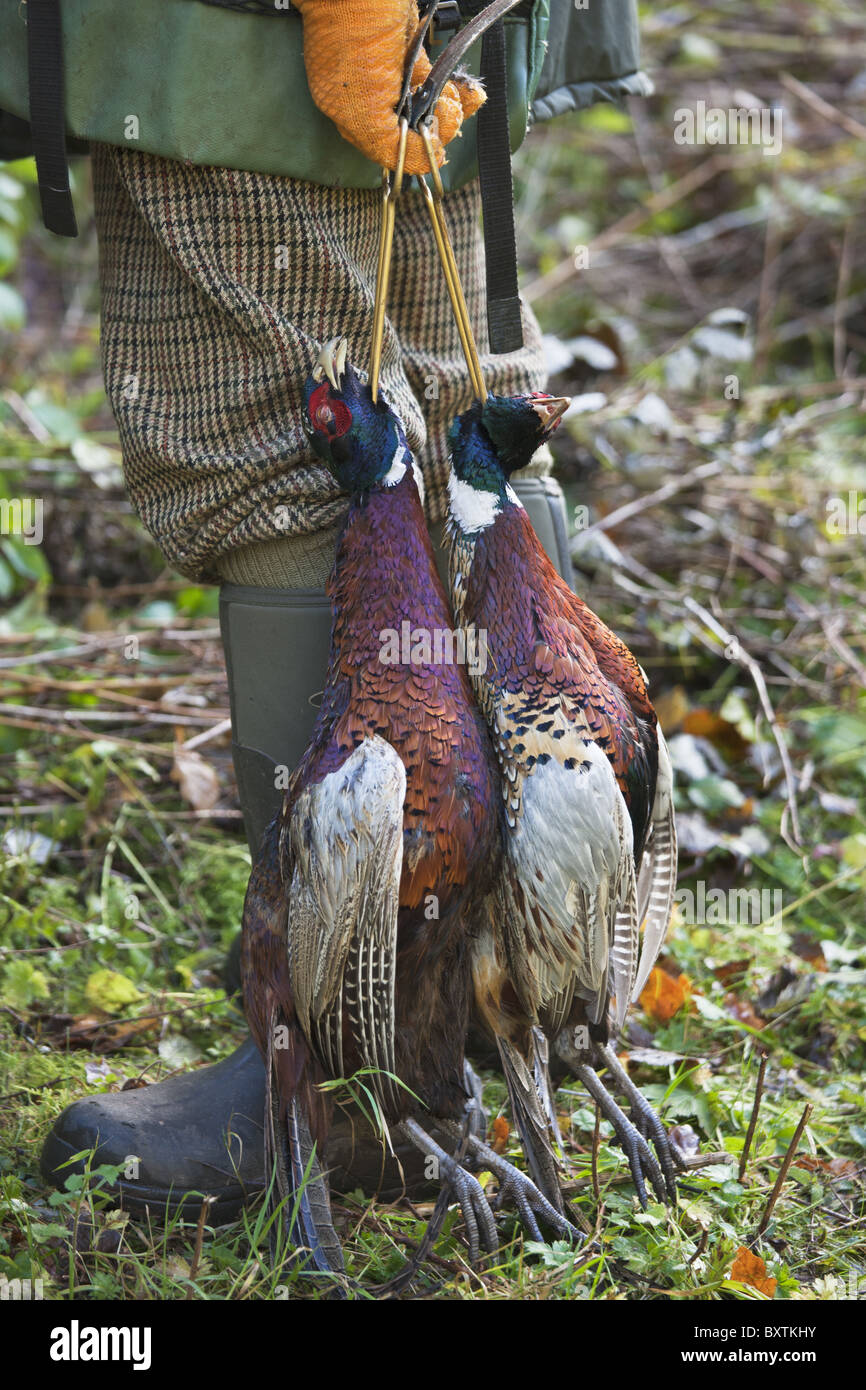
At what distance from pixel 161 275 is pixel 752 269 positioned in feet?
12.9

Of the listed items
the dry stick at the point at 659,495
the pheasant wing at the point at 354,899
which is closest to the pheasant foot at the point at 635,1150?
the pheasant wing at the point at 354,899

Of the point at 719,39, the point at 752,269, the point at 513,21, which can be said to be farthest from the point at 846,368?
the point at 513,21

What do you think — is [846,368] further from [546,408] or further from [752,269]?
[546,408]

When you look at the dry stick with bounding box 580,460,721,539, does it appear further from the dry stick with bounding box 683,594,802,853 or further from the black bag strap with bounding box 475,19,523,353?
the black bag strap with bounding box 475,19,523,353

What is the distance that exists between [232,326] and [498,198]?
36 cm

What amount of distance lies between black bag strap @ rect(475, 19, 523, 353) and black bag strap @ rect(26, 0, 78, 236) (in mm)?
484

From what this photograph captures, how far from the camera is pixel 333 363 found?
4.94ft

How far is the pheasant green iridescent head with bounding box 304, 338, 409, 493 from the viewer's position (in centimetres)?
151

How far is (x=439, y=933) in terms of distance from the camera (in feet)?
4.99

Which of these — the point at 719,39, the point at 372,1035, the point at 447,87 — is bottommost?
the point at 372,1035

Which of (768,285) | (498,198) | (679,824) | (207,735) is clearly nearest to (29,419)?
(207,735)

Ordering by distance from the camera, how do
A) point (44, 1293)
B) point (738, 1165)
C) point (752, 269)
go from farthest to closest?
point (752, 269) → point (738, 1165) → point (44, 1293)

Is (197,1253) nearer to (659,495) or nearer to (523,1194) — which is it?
(523,1194)

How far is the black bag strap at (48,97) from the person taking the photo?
1422 mm
